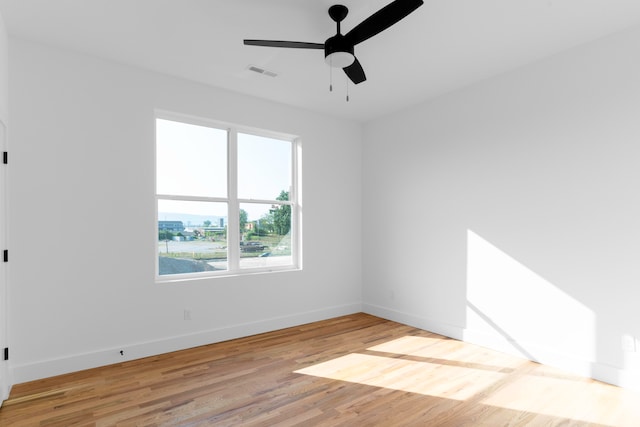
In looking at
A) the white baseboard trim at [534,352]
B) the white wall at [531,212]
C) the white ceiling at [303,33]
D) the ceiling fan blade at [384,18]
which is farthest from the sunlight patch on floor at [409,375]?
the white ceiling at [303,33]

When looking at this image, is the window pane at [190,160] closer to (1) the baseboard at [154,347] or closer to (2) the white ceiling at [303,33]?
(2) the white ceiling at [303,33]

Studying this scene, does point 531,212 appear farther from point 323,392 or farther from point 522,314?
point 323,392

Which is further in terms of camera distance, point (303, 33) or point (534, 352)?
point (534, 352)

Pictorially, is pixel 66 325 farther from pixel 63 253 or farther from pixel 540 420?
pixel 540 420

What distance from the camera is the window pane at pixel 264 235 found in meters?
4.48

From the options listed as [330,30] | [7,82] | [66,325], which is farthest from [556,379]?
[7,82]

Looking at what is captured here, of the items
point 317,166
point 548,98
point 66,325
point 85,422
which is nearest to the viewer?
point 85,422

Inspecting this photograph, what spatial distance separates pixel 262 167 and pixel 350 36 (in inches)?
98.7

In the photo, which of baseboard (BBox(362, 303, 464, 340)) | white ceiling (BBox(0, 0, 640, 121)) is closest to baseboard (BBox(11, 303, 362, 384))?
baseboard (BBox(362, 303, 464, 340))

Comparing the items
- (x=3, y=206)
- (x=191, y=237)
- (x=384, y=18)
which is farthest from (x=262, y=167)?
(x=384, y=18)

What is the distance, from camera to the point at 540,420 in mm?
2398

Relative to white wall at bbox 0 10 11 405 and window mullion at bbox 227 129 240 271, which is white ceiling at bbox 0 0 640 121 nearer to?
white wall at bbox 0 10 11 405

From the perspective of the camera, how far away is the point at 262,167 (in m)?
4.69

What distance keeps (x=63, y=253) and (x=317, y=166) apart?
3127mm
